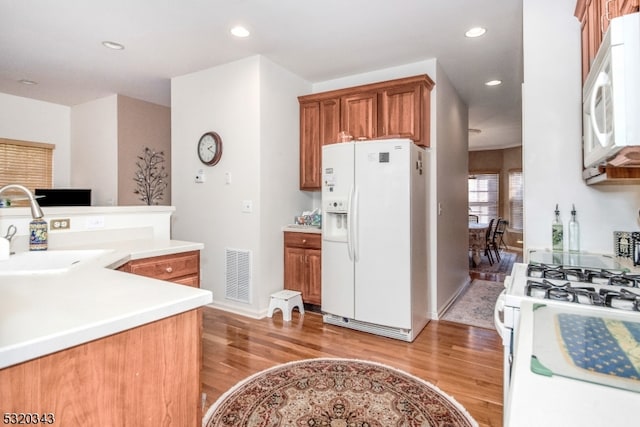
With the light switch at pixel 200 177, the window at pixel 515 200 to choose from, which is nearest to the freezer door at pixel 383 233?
the light switch at pixel 200 177

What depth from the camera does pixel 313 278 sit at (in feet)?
11.9

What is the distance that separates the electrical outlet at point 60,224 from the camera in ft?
6.95

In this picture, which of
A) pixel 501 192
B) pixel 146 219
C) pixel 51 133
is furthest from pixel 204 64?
pixel 501 192

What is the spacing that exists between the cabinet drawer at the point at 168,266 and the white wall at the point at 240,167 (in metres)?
1.18

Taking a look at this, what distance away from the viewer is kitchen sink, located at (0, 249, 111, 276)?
65.1 inches

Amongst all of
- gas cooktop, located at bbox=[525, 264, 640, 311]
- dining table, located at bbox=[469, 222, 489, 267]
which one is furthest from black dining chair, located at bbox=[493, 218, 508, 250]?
gas cooktop, located at bbox=[525, 264, 640, 311]

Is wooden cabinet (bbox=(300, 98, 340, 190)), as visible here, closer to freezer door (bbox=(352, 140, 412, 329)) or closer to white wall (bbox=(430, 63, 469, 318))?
freezer door (bbox=(352, 140, 412, 329))

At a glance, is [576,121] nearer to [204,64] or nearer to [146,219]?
[146,219]

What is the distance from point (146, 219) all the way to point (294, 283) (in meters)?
1.68

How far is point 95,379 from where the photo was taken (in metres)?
0.81

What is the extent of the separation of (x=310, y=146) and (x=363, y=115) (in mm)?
706

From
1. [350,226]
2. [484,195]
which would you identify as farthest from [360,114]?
[484,195]

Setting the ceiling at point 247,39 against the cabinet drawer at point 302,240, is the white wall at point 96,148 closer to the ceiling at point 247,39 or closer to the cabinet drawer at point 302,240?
the ceiling at point 247,39

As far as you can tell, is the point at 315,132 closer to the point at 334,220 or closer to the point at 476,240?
the point at 334,220
